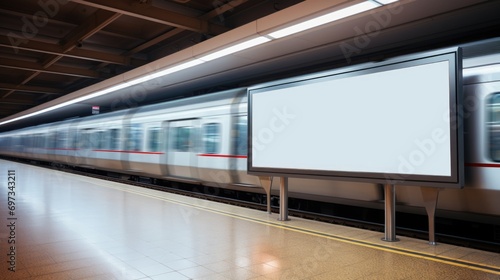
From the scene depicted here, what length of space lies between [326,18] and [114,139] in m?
9.74

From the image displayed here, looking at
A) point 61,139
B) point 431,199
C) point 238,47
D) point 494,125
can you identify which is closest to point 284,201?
point 431,199

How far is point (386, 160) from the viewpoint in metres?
4.33

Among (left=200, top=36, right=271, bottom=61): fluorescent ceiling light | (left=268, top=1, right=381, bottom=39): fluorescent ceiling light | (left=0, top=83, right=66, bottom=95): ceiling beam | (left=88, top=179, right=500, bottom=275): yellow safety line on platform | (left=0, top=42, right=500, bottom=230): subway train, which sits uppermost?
(left=0, top=83, right=66, bottom=95): ceiling beam

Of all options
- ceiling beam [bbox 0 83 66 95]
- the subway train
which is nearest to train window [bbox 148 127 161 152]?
the subway train

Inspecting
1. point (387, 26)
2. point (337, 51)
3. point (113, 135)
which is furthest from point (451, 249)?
point (113, 135)

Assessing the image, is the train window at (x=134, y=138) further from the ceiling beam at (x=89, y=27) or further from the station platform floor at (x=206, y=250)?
the station platform floor at (x=206, y=250)

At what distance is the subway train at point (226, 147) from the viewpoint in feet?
14.7

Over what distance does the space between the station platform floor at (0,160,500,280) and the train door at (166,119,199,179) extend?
2.58 metres

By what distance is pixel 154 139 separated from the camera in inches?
415

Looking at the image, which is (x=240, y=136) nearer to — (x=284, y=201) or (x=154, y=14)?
(x=284, y=201)

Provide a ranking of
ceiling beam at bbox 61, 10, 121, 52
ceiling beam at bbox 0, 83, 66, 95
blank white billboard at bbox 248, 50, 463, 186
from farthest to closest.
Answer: ceiling beam at bbox 0, 83, 66, 95
ceiling beam at bbox 61, 10, 121, 52
blank white billboard at bbox 248, 50, 463, 186

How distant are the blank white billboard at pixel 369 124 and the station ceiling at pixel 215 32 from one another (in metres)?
1.00

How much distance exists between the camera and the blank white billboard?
3910 millimetres

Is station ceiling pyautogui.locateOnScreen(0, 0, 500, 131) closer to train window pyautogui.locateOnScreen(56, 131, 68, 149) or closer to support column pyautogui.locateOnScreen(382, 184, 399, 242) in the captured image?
support column pyautogui.locateOnScreen(382, 184, 399, 242)
